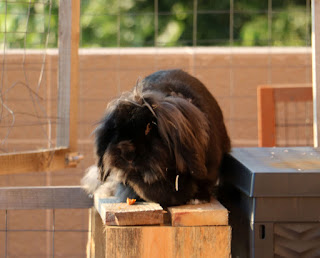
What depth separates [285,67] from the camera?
5.82 m

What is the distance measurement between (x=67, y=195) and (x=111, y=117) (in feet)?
1.83

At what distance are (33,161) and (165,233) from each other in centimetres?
127

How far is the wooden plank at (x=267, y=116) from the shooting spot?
438cm

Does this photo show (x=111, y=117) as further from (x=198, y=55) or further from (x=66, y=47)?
(x=198, y=55)

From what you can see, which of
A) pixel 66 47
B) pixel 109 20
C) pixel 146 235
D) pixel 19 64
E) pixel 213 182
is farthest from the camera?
pixel 109 20

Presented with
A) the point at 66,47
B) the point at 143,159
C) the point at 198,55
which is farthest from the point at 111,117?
the point at 198,55

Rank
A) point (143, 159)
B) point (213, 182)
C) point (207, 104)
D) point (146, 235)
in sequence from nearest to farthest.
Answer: point (146, 235) < point (143, 159) < point (213, 182) < point (207, 104)

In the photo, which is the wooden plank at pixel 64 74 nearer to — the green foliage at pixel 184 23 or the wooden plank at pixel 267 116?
the wooden plank at pixel 267 116

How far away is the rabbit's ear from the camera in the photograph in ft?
7.70

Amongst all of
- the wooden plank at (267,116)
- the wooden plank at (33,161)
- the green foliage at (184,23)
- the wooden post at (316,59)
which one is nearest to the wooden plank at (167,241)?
the wooden plank at (33,161)

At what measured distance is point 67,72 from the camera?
3.46 m

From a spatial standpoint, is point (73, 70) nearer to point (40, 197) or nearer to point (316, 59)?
point (40, 197)

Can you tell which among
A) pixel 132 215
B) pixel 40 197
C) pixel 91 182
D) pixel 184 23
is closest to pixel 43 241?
pixel 91 182

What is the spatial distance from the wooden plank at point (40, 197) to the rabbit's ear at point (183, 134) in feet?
2.15
